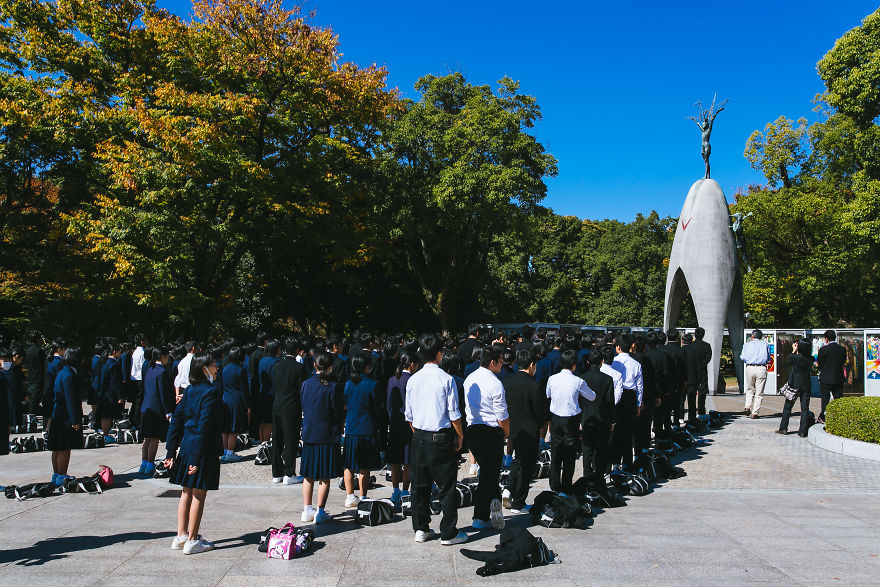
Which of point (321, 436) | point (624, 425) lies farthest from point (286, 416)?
point (624, 425)

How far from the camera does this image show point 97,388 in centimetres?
1198

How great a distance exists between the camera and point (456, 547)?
5723mm

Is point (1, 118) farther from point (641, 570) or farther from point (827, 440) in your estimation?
point (827, 440)

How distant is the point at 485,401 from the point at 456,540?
1376 mm

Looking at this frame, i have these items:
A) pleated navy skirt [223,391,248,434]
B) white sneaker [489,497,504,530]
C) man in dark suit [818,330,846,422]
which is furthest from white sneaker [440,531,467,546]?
man in dark suit [818,330,846,422]

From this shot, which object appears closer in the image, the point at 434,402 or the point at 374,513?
the point at 434,402

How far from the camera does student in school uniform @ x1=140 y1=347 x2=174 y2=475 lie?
28.5ft

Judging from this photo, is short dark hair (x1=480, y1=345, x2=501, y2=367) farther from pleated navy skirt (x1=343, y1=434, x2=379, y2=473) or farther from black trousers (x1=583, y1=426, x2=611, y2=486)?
black trousers (x1=583, y1=426, x2=611, y2=486)

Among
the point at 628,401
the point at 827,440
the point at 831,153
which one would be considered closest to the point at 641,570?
the point at 628,401

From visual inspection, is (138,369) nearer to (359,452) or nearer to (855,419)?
(359,452)

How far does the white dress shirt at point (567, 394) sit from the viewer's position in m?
6.88

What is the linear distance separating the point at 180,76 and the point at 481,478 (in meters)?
19.0

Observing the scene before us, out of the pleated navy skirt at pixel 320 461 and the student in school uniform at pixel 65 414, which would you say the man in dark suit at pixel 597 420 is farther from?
the student in school uniform at pixel 65 414

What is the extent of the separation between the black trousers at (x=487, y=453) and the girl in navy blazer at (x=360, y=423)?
1.22 m
